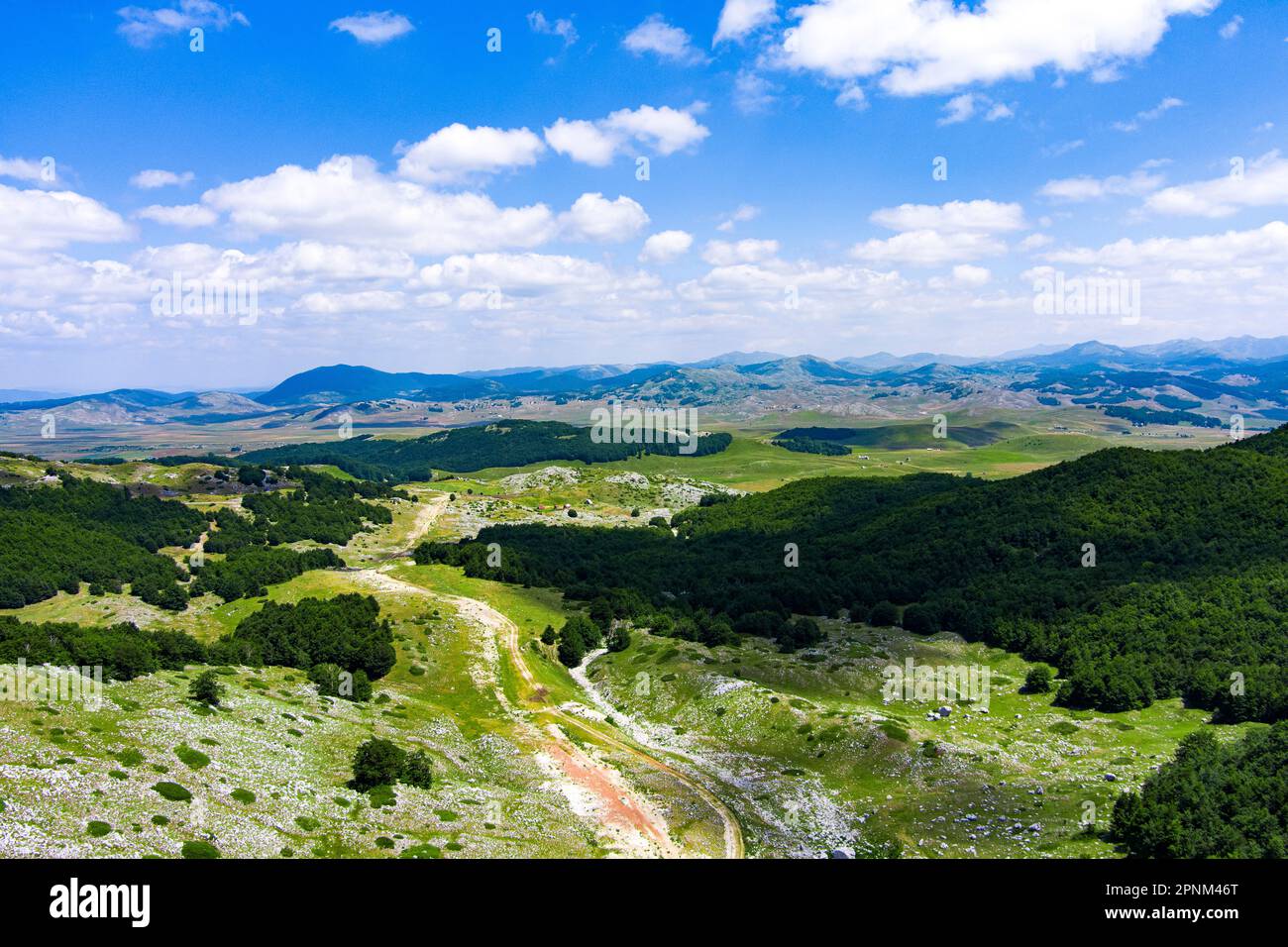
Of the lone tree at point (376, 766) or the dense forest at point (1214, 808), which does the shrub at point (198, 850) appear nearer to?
the lone tree at point (376, 766)

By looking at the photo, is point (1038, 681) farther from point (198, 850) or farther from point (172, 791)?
point (172, 791)

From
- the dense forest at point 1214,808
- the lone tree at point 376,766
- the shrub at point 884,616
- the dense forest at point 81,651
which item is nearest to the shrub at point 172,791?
the lone tree at point 376,766

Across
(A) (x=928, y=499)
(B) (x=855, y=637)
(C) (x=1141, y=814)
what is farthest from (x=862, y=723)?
(A) (x=928, y=499)

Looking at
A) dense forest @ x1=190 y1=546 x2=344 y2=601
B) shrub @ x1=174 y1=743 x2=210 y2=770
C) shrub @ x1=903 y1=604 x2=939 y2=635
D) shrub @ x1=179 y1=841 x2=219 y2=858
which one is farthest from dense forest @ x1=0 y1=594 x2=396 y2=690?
shrub @ x1=903 y1=604 x2=939 y2=635

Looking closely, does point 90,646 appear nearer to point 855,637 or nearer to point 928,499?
point 855,637

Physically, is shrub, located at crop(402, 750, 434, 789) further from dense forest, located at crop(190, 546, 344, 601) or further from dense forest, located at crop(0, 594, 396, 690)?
dense forest, located at crop(190, 546, 344, 601)

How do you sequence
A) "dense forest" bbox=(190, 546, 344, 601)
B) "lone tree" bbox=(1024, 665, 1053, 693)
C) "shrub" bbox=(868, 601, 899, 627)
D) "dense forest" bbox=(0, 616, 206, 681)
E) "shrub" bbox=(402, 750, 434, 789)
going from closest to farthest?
"shrub" bbox=(402, 750, 434, 789) → "dense forest" bbox=(0, 616, 206, 681) → "lone tree" bbox=(1024, 665, 1053, 693) → "shrub" bbox=(868, 601, 899, 627) → "dense forest" bbox=(190, 546, 344, 601)
